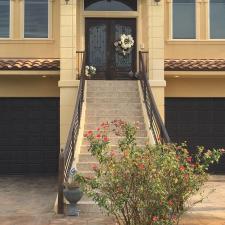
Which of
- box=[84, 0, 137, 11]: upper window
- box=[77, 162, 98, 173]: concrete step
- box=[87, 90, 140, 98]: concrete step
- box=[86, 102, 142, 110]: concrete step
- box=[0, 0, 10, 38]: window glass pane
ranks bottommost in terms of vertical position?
box=[77, 162, 98, 173]: concrete step

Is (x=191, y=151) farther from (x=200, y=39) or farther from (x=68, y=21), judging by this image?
(x=68, y=21)

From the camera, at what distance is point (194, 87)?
1606 cm

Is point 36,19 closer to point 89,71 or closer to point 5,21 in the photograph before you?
point 5,21

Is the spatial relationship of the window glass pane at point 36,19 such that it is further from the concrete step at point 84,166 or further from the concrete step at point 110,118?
the concrete step at point 84,166

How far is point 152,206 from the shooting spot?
635 cm

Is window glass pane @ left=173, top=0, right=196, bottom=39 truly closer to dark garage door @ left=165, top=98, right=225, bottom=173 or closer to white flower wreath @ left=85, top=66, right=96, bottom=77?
dark garage door @ left=165, top=98, right=225, bottom=173

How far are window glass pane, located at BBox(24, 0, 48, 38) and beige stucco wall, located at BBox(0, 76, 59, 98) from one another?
167 cm

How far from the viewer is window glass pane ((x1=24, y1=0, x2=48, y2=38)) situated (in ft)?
53.4

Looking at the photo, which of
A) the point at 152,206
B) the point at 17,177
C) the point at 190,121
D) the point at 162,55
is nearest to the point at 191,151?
the point at 190,121

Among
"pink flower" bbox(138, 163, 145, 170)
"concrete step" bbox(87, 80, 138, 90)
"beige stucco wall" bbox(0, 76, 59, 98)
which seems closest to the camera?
"pink flower" bbox(138, 163, 145, 170)

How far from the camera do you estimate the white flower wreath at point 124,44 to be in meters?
16.0

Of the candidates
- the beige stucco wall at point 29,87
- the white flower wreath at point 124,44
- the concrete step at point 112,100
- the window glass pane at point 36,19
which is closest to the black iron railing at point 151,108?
the concrete step at point 112,100

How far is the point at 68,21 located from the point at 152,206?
9486mm

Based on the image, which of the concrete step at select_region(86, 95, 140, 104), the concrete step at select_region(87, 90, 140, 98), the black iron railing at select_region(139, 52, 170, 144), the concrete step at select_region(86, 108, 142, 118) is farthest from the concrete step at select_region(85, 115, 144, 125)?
the concrete step at select_region(87, 90, 140, 98)
